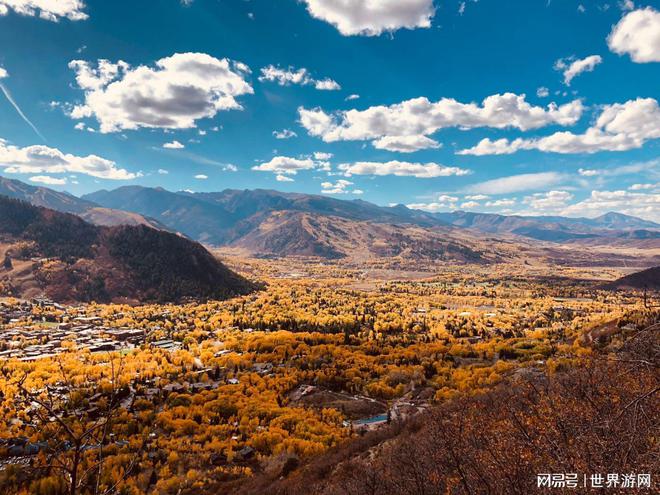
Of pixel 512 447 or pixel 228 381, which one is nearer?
pixel 512 447

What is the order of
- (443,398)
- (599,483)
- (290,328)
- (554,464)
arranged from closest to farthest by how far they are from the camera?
1. (599,483)
2. (554,464)
3. (443,398)
4. (290,328)

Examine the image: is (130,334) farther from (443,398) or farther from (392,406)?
(443,398)

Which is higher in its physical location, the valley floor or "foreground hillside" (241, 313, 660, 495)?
"foreground hillside" (241, 313, 660, 495)

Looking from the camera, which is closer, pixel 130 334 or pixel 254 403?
pixel 254 403

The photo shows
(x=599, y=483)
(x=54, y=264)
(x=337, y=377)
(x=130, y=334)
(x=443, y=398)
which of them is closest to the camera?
(x=599, y=483)

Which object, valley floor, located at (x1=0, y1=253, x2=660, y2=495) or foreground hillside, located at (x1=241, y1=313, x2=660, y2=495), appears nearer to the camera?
foreground hillside, located at (x1=241, y1=313, x2=660, y2=495)

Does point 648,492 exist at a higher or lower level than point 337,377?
higher

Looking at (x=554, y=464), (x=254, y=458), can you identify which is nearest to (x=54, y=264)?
(x=254, y=458)

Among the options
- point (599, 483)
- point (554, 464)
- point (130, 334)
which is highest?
point (599, 483)

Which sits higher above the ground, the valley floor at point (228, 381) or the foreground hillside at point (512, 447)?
the foreground hillside at point (512, 447)

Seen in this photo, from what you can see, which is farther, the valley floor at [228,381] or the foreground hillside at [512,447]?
the valley floor at [228,381]

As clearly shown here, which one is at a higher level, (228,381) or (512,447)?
(512,447)
